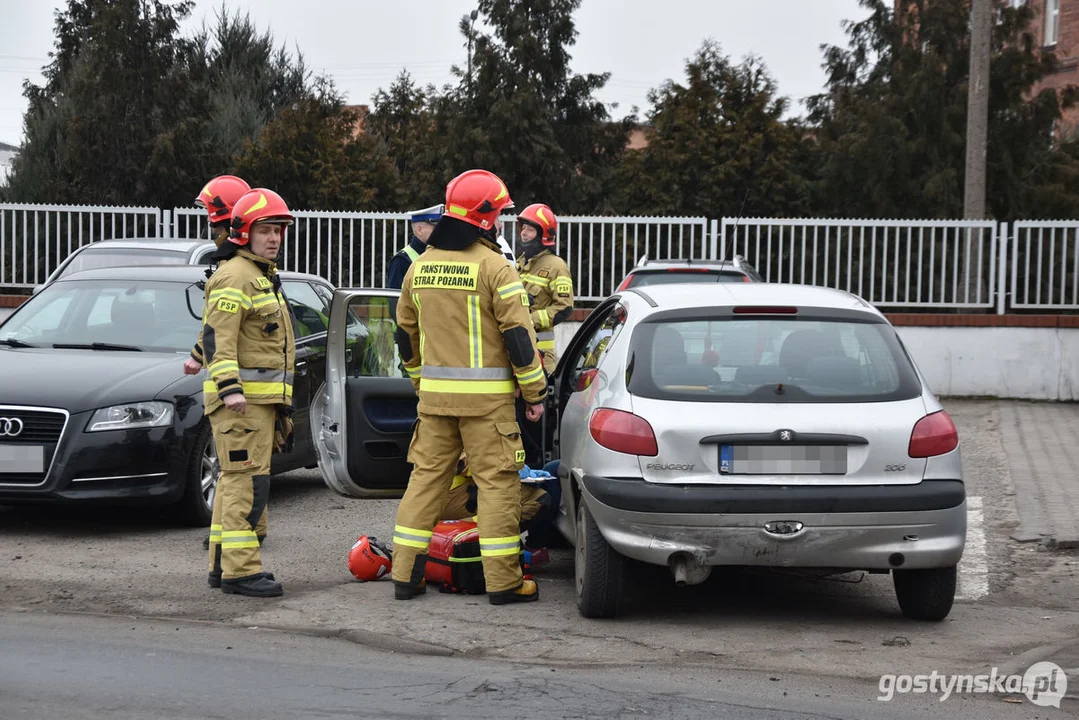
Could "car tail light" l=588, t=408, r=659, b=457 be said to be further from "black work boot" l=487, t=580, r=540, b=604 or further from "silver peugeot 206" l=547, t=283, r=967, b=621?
"black work boot" l=487, t=580, r=540, b=604

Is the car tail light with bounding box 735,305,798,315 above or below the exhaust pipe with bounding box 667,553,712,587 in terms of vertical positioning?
above

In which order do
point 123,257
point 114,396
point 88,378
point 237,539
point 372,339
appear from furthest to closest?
1. point 123,257
2. point 88,378
3. point 114,396
4. point 372,339
5. point 237,539

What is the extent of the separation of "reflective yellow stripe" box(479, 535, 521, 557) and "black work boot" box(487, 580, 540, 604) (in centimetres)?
17

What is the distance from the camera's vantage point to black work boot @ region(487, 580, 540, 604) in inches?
254

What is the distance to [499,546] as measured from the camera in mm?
6426

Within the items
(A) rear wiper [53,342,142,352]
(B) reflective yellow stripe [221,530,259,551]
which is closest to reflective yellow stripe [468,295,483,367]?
(B) reflective yellow stripe [221,530,259,551]

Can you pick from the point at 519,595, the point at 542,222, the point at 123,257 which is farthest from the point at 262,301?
the point at 123,257

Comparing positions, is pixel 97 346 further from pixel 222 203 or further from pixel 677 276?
pixel 677 276

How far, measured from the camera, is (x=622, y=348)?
243 inches

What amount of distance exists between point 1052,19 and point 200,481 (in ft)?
113

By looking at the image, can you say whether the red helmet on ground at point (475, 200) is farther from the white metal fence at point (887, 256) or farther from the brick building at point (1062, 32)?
the brick building at point (1062, 32)

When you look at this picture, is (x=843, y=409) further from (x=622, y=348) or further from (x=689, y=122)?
(x=689, y=122)

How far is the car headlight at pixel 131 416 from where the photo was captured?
7.84 metres

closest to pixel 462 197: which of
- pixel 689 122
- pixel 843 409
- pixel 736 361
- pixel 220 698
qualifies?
pixel 736 361
